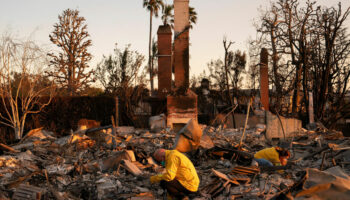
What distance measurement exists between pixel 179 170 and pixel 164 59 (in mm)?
11813

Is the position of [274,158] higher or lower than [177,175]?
lower

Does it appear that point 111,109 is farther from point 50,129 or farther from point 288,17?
point 288,17

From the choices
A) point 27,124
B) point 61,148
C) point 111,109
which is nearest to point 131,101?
point 111,109

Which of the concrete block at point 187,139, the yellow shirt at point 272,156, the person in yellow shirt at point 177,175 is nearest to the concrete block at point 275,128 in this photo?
the concrete block at point 187,139

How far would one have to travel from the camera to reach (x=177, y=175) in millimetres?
6344

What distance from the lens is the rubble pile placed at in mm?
6434

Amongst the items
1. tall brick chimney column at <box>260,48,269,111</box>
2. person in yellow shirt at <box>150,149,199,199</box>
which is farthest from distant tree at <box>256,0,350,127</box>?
person in yellow shirt at <box>150,149,199,199</box>

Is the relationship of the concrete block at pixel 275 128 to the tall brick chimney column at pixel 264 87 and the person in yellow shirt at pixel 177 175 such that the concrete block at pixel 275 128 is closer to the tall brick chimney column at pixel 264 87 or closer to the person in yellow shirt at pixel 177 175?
the tall brick chimney column at pixel 264 87

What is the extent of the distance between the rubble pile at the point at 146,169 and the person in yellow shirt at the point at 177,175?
628 mm

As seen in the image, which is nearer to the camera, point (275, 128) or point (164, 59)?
point (275, 128)

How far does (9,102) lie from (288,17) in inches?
663

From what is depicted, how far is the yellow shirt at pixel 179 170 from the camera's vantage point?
6102 millimetres

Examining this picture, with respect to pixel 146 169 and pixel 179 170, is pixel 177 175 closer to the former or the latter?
pixel 179 170

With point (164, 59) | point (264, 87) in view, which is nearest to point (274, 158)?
point (164, 59)
